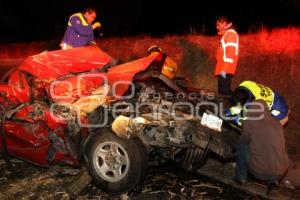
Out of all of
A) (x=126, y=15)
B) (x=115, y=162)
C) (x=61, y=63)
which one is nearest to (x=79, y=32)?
(x=61, y=63)

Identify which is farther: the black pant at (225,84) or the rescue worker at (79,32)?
the rescue worker at (79,32)

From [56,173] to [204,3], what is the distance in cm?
2661

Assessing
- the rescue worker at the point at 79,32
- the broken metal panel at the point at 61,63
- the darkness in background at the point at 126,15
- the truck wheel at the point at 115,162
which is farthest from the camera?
the darkness in background at the point at 126,15

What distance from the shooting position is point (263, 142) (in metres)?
5.42

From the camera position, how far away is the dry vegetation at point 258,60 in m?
8.66

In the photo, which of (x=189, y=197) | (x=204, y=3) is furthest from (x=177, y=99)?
(x=204, y=3)

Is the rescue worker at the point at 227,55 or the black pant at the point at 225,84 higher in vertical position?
the rescue worker at the point at 227,55

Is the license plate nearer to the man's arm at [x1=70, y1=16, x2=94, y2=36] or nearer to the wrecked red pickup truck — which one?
the wrecked red pickup truck

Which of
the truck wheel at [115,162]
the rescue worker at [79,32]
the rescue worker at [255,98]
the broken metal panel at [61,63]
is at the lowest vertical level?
the truck wheel at [115,162]

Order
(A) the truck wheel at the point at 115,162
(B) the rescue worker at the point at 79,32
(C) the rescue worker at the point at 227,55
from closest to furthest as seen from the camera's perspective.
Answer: (A) the truck wheel at the point at 115,162, (C) the rescue worker at the point at 227,55, (B) the rescue worker at the point at 79,32

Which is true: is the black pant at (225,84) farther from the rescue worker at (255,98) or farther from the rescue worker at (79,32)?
the rescue worker at (79,32)

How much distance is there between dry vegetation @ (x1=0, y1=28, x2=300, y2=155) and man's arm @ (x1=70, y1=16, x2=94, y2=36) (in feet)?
9.00

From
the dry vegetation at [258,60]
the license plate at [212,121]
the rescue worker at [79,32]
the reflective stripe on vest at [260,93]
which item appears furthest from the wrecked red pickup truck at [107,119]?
the dry vegetation at [258,60]

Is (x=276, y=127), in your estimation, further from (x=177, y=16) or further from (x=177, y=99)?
(x=177, y=16)
